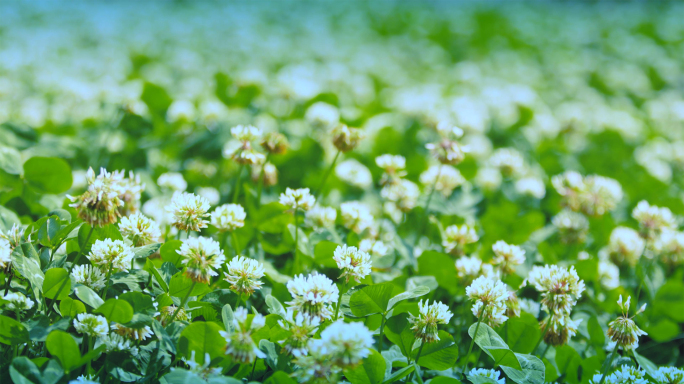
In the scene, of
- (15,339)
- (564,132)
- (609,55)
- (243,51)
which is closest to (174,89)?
(243,51)

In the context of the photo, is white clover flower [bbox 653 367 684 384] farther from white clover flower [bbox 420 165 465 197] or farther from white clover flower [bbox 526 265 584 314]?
white clover flower [bbox 420 165 465 197]

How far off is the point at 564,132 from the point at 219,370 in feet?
6.23

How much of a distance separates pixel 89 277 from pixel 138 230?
11cm

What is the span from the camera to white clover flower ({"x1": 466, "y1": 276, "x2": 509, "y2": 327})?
86 centimetres

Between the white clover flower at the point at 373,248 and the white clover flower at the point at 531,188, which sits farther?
the white clover flower at the point at 531,188

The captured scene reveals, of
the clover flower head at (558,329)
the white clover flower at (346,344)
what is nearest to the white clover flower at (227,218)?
the white clover flower at (346,344)

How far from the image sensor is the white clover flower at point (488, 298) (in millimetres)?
859

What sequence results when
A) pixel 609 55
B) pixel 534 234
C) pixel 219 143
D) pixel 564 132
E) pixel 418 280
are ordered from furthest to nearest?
pixel 609 55, pixel 564 132, pixel 219 143, pixel 534 234, pixel 418 280

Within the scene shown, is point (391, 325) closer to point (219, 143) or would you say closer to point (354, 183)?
point (354, 183)

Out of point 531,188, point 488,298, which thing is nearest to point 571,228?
point 531,188

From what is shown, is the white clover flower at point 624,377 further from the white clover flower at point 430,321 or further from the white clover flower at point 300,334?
the white clover flower at point 300,334

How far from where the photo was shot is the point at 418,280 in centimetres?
109

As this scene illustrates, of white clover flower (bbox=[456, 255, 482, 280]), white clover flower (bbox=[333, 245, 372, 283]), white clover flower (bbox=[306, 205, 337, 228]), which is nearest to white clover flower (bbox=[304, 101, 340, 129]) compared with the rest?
white clover flower (bbox=[306, 205, 337, 228])

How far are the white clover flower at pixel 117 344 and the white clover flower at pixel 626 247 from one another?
3.80 feet
